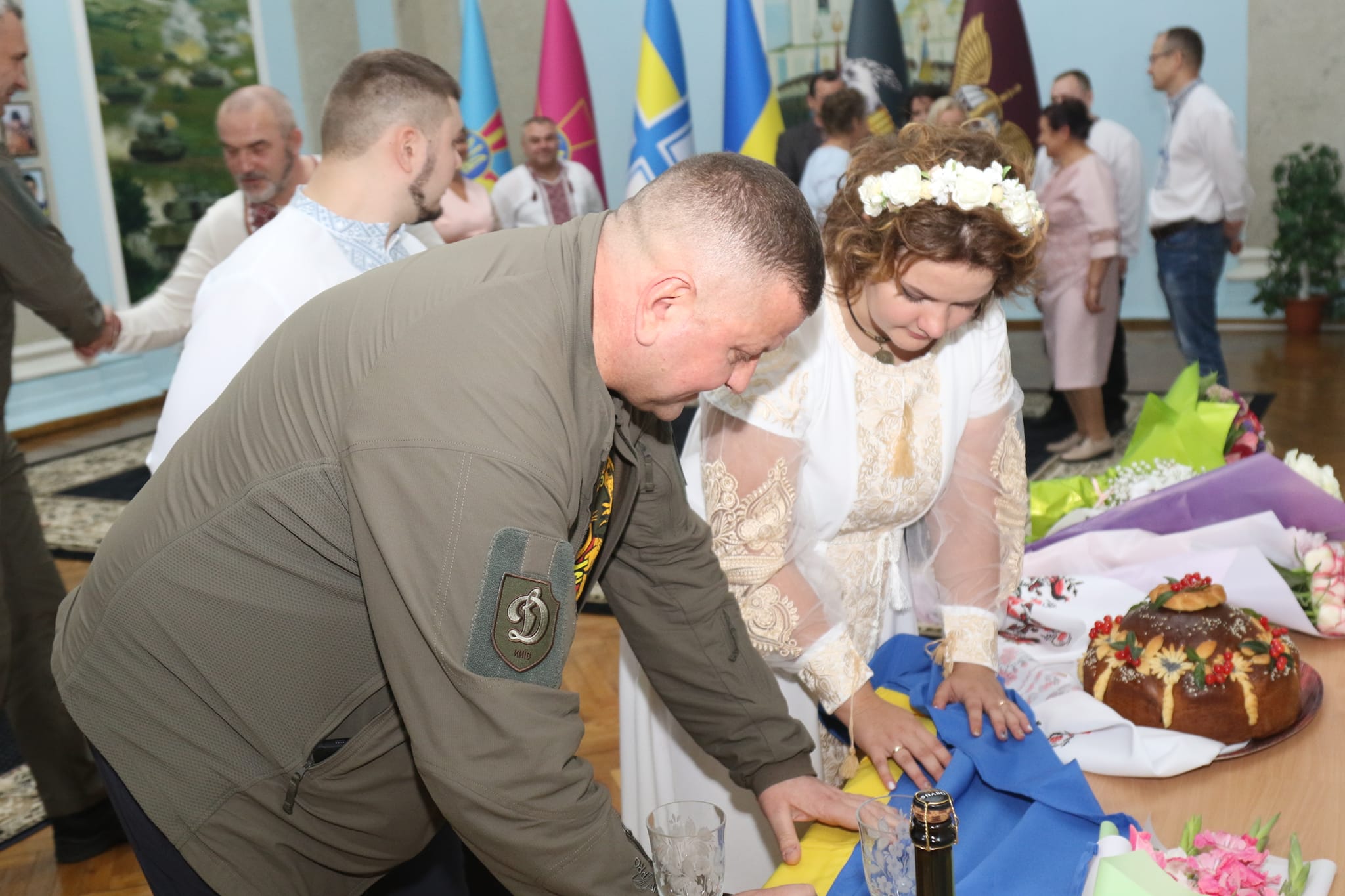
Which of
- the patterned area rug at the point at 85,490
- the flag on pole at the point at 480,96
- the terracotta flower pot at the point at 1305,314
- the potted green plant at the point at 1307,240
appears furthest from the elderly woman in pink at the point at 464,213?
the terracotta flower pot at the point at 1305,314

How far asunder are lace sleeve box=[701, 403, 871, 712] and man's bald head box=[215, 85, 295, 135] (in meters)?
1.66

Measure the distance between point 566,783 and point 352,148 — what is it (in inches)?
54.1

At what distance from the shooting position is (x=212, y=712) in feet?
3.73

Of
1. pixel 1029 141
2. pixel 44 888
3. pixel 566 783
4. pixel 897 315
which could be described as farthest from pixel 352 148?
pixel 1029 141

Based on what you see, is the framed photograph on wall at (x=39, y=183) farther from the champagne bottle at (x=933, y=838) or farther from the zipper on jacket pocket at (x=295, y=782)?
the champagne bottle at (x=933, y=838)

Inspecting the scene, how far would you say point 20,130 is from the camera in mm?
6781

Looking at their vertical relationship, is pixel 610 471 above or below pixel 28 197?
below

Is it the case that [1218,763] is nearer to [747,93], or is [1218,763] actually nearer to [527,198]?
[527,198]

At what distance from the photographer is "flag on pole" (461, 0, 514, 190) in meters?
8.11

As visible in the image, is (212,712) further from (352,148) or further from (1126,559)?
(1126,559)

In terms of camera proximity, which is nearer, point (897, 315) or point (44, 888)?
point (897, 315)

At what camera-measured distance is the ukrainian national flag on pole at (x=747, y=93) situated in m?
7.54

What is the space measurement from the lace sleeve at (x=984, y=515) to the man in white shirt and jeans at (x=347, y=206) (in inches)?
38.3

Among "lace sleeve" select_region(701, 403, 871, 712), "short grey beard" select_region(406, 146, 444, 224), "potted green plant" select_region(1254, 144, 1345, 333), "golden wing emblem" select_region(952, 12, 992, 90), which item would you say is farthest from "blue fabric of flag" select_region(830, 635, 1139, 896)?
"potted green plant" select_region(1254, 144, 1345, 333)
